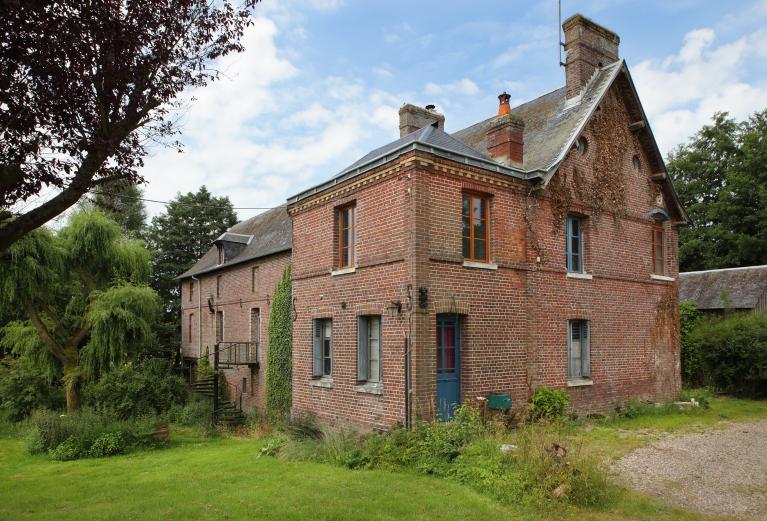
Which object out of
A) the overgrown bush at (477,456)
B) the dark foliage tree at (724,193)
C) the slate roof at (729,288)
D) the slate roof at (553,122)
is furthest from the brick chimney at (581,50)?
the dark foliage tree at (724,193)

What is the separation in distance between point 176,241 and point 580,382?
3115 centimetres

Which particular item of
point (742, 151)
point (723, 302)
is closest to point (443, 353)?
point (723, 302)

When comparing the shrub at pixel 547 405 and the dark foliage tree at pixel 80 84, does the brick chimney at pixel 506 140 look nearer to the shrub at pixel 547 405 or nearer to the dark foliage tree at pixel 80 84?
the shrub at pixel 547 405

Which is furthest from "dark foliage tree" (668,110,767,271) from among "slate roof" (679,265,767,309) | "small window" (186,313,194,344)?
"small window" (186,313,194,344)

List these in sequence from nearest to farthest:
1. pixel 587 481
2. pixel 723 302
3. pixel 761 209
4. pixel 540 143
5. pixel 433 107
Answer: pixel 587 481 → pixel 540 143 → pixel 433 107 → pixel 723 302 → pixel 761 209

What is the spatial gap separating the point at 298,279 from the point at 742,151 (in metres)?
31.9

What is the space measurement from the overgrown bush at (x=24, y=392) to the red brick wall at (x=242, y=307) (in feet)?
21.3

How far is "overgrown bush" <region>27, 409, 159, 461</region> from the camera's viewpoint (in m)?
15.3

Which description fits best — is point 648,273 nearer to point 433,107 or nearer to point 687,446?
point 687,446

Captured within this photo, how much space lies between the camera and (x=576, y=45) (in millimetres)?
16766

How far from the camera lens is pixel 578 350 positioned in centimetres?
1477

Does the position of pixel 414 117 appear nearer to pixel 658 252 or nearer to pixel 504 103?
pixel 504 103

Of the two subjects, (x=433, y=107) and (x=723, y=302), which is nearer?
(x=433, y=107)

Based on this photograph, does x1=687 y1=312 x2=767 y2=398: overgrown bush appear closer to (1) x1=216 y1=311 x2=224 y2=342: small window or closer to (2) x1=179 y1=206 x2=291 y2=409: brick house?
(2) x1=179 y1=206 x2=291 y2=409: brick house
